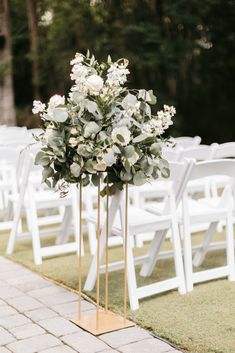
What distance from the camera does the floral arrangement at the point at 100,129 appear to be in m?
3.63

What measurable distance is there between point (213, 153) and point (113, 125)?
283 cm

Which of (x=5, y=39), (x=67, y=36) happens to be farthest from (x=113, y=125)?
(x=67, y=36)

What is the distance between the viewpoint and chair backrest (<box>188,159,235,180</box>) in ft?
14.8

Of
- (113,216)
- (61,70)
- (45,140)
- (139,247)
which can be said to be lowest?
(139,247)

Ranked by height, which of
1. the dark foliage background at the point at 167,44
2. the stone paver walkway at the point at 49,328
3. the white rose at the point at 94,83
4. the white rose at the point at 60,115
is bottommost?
the stone paver walkway at the point at 49,328

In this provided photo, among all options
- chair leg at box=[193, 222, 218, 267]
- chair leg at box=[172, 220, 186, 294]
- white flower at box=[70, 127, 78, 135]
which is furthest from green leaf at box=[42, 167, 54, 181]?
chair leg at box=[193, 222, 218, 267]

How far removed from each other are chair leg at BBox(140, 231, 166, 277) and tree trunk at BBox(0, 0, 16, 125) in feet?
27.4

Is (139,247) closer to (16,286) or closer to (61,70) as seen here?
(16,286)

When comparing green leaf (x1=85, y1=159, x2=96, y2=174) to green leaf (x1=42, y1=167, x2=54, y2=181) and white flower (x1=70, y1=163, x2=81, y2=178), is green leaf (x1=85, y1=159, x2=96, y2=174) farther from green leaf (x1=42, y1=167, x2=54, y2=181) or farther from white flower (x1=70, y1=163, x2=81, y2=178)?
green leaf (x1=42, y1=167, x2=54, y2=181)

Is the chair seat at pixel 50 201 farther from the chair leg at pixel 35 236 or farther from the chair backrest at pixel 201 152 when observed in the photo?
the chair backrest at pixel 201 152

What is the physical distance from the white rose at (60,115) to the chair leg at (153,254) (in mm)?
1664

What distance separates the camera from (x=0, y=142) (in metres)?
8.15

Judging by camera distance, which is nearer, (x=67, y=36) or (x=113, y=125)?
(x=113, y=125)

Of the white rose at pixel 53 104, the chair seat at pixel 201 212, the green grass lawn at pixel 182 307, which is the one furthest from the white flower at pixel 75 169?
the chair seat at pixel 201 212
